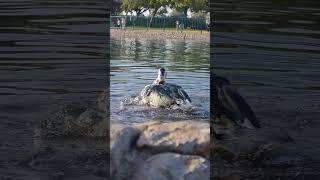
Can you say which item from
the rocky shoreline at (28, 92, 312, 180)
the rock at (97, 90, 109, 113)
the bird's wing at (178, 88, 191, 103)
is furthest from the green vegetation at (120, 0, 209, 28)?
the rocky shoreline at (28, 92, 312, 180)

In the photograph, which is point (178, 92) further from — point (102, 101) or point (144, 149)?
point (102, 101)

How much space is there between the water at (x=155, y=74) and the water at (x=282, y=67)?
1.26ft

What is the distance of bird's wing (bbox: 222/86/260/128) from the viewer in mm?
4699

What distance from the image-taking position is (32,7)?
4.66 metres

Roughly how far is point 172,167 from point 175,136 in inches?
11.7

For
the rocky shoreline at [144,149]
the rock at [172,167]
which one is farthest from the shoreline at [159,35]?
the rock at [172,167]

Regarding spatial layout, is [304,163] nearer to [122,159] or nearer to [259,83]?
[259,83]

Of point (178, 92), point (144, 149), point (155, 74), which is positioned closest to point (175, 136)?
point (144, 149)

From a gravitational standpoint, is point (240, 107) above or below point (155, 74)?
below

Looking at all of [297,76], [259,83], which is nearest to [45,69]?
[259,83]

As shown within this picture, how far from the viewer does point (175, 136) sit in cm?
484

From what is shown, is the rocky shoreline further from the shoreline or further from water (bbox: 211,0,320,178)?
the shoreline

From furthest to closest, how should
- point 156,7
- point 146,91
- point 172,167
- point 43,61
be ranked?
point 156,7 < point 146,91 < point 172,167 < point 43,61

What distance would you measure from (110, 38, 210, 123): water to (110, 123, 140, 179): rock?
11 cm
